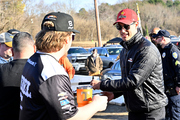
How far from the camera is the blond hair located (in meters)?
1.83

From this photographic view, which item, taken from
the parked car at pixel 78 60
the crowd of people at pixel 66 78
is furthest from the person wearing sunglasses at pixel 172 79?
the parked car at pixel 78 60

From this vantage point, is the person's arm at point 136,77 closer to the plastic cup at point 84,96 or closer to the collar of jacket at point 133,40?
the collar of jacket at point 133,40

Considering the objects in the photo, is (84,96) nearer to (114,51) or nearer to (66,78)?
(66,78)

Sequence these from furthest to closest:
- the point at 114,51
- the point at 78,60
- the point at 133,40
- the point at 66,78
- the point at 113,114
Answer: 1. the point at 114,51
2. the point at 78,60
3. the point at 113,114
4. the point at 133,40
5. the point at 66,78

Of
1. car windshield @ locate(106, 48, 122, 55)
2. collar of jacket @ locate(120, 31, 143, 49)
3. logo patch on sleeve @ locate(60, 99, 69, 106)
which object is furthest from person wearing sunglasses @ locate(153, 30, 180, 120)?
car windshield @ locate(106, 48, 122, 55)

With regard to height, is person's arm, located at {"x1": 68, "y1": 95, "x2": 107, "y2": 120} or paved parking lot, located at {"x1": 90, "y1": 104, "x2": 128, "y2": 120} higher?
person's arm, located at {"x1": 68, "y1": 95, "x2": 107, "y2": 120}

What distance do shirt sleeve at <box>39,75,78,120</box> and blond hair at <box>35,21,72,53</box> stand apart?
297 millimetres

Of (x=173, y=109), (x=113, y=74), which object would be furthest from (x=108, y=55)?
(x=173, y=109)

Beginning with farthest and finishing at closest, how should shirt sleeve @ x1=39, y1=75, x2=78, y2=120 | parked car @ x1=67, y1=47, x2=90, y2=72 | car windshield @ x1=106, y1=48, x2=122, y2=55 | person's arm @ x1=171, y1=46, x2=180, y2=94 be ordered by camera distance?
car windshield @ x1=106, y1=48, x2=122, y2=55 < parked car @ x1=67, y1=47, x2=90, y2=72 < person's arm @ x1=171, y1=46, x2=180, y2=94 < shirt sleeve @ x1=39, y1=75, x2=78, y2=120

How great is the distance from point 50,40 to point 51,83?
15.5 inches

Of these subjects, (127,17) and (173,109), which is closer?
(127,17)

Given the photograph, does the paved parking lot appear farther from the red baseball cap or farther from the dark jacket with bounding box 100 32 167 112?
the red baseball cap

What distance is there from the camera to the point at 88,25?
50.8m

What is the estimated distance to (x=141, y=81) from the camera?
2750mm
